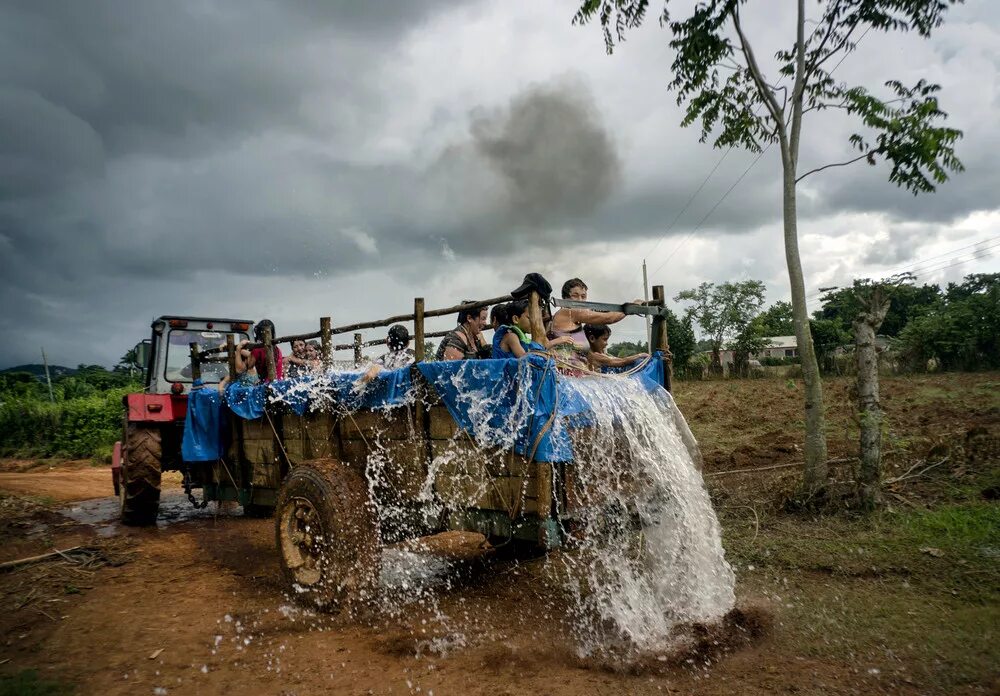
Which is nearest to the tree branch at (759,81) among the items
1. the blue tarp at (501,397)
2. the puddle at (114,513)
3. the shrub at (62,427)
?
the blue tarp at (501,397)

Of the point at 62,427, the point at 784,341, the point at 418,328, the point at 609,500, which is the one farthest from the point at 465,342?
the point at 784,341

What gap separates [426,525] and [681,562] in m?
1.79

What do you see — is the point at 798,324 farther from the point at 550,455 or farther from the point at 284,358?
the point at 284,358

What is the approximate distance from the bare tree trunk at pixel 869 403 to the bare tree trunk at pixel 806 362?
17.1 inches

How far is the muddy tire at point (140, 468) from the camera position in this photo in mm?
7316

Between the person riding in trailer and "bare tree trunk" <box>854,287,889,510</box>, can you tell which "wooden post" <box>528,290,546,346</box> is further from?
"bare tree trunk" <box>854,287,889,510</box>

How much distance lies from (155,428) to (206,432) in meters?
1.54

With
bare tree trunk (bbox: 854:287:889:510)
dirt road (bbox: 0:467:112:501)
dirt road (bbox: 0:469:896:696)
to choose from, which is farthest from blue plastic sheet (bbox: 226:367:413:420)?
dirt road (bbox: 0:467:112:501)

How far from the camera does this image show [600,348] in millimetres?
5824

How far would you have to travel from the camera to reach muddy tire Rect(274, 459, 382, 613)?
14.4 ft

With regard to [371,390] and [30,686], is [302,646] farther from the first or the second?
[371,390]

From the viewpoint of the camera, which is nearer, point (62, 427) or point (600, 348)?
point (600, 348)

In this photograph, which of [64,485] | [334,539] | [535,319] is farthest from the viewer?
[64,485]

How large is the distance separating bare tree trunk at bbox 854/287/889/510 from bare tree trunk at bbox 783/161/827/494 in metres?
0.43
